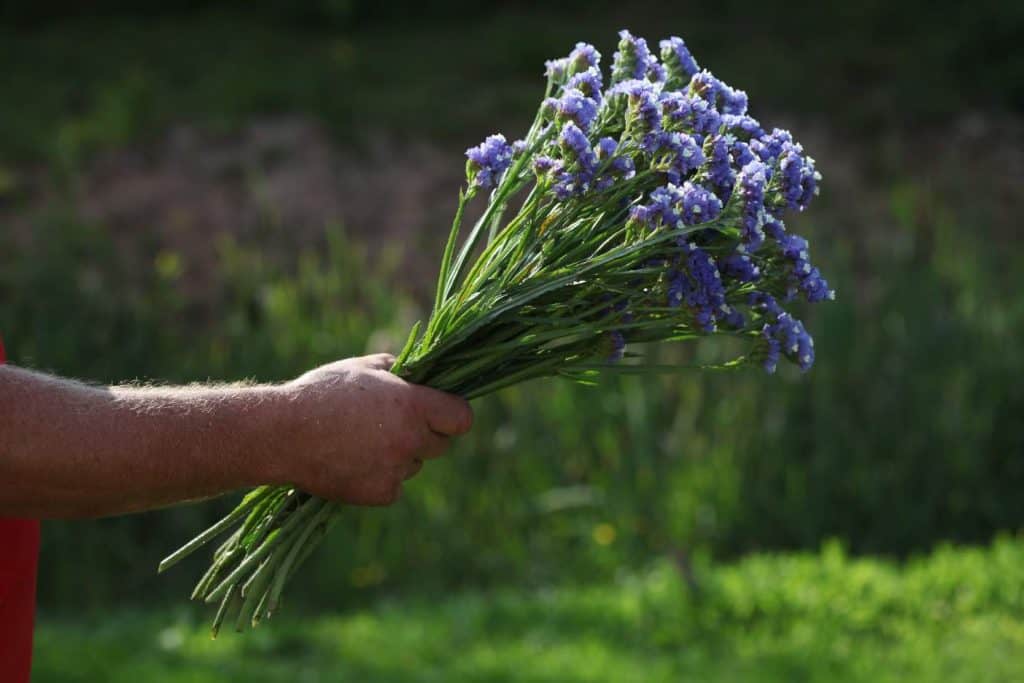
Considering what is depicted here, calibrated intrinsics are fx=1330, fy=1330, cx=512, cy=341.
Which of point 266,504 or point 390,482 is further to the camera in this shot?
point 266,504

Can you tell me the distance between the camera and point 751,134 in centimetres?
223

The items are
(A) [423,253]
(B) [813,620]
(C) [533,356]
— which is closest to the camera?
(C) [533,356]

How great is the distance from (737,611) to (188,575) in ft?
7.55

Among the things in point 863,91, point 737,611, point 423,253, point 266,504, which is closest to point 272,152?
point 423,253

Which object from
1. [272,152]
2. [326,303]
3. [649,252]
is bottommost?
[649,252]

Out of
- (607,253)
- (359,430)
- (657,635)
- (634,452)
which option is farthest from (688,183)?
(634,452)

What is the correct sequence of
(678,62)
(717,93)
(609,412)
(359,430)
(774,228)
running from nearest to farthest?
(359,430) → (774,228) → (717,93) → (678,62) → (609,412)

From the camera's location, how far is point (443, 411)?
2.08 meters

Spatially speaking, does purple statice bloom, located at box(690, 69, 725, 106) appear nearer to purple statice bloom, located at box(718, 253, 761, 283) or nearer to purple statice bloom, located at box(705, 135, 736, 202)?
purple statice bloom, located at box(705, 135, 736, 202)

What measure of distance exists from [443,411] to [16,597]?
74 centimetres

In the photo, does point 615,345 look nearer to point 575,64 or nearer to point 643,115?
point 643,115

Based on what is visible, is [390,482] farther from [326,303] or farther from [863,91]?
[863,91]

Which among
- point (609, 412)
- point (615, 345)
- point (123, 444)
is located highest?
point (609, 412)

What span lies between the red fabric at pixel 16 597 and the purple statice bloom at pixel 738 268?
1.16 meters
